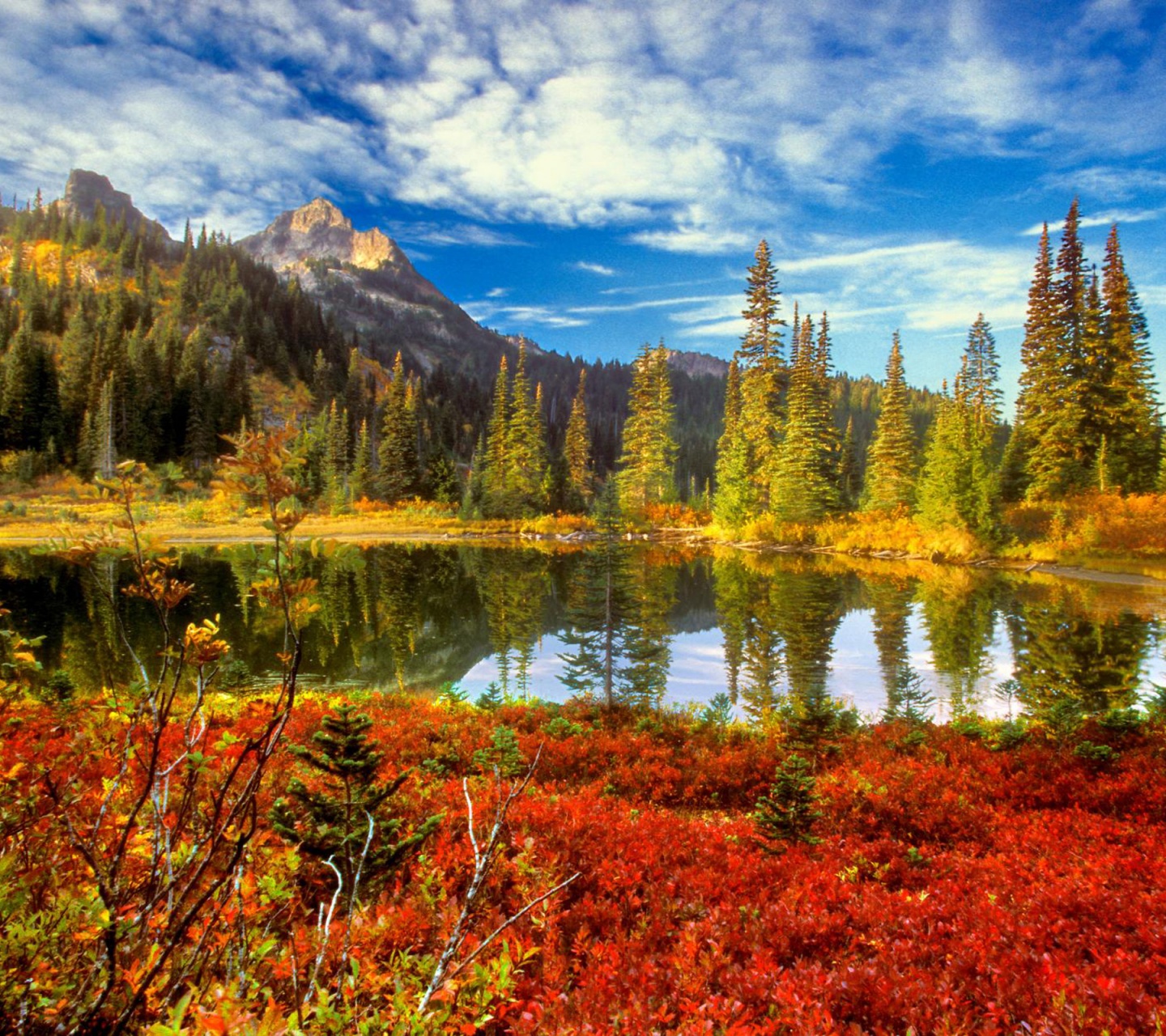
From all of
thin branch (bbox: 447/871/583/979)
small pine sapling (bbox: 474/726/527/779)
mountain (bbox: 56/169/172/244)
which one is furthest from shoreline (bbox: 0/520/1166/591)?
mountain (bbox: 56/169/172/244)

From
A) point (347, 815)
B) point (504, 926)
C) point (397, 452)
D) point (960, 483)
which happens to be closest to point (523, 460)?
point (397, 452)

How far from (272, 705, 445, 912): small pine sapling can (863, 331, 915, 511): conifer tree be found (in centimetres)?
4311

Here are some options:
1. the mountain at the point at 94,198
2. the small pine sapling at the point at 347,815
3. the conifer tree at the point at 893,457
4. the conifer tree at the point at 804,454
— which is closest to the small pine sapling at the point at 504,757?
the small pine sapling at the point at 347,815

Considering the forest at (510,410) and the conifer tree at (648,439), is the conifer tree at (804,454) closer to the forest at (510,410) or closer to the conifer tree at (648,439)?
the forest at (510,410)

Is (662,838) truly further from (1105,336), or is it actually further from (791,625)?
(1105,336)

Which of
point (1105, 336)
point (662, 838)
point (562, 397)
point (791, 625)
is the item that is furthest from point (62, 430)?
point (562, 397)

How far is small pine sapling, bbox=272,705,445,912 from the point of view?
4.15 m

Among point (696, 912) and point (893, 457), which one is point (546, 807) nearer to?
point (696, 912)

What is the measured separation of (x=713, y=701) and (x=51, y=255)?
135905 millimetres

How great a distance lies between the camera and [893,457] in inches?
1683

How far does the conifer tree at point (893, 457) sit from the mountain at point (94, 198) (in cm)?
17896

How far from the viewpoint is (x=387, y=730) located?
826 centimetres

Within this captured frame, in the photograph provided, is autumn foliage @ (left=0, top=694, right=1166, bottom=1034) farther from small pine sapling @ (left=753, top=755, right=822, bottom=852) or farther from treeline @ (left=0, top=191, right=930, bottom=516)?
treeline @ (left=0, top=191, right=930, bottom=516)

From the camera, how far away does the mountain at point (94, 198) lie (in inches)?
6309
